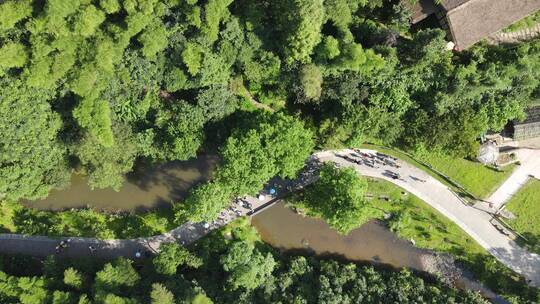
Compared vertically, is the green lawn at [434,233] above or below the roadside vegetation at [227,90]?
below

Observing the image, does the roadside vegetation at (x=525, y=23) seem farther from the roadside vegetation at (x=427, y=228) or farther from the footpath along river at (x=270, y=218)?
the footpath along river at (x=270, y=218)

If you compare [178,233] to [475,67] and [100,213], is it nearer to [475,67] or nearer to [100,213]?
[100,213]

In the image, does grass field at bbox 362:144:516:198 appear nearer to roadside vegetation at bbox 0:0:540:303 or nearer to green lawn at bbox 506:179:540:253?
green lawn at bbox 506:179:540:253

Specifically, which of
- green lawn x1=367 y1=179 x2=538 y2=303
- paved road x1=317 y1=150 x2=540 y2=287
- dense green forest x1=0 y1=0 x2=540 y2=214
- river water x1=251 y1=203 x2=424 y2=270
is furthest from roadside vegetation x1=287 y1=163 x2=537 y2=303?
dense green forest x1=0 y1=0 x2=540 y2=214

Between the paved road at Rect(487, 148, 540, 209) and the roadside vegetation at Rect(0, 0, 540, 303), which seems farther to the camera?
the paved road at Rect(487, 148, 540, 209)

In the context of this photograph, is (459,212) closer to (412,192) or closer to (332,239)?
(412,192)

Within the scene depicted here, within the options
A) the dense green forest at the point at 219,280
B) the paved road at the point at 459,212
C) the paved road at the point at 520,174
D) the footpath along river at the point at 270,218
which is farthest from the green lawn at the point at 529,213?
the footpath along river at the point at 270,218
